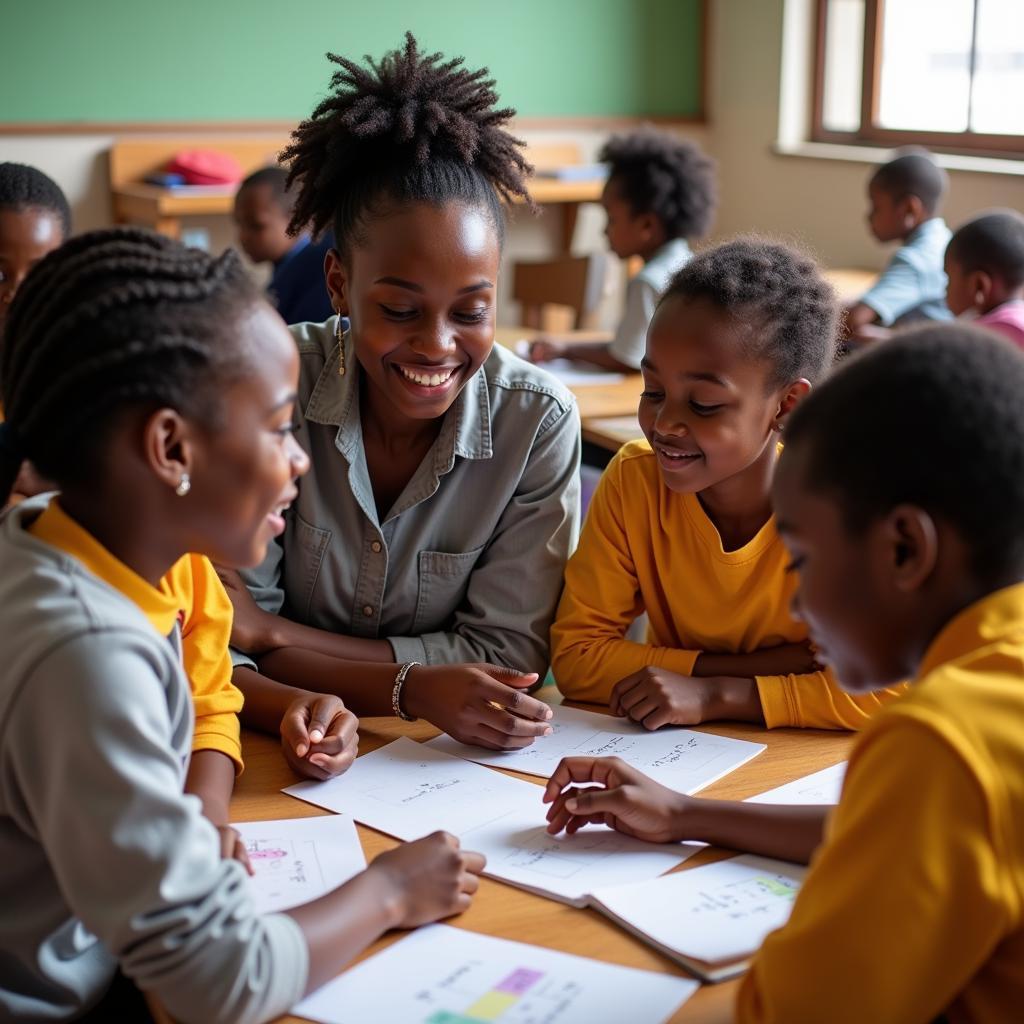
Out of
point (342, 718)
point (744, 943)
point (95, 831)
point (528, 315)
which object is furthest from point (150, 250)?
point (528, 315)

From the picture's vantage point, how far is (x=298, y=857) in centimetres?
121

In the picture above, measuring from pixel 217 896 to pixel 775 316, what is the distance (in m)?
1.03

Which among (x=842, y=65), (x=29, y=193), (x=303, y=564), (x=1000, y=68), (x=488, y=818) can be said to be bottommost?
(x=488, y=818)

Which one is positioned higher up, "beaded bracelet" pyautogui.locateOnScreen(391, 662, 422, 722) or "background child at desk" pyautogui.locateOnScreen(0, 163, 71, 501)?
"background child at desk" pyautogui.locateOnScreen(0, 163, 71, 501)

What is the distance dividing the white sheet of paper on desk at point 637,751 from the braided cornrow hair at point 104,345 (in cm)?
58

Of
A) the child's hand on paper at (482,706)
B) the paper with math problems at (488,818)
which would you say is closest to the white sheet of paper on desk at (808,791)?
the paper with math problems at (488,818)

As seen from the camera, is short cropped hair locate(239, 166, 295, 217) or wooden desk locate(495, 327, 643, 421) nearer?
wooden desk locate(495, 327, 643, 421)

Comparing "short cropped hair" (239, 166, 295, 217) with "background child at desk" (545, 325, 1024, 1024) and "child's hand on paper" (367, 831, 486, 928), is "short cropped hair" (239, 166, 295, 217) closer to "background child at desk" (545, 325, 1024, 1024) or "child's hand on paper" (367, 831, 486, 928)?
"child's hand on paper" (367, 831, 486, 928)

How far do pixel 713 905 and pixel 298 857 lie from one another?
14.9 inches

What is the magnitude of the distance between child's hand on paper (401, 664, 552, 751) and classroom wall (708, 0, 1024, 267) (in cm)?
429

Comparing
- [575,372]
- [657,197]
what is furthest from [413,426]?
[657,197]

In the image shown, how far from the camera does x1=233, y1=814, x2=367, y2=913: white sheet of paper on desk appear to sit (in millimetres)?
1144

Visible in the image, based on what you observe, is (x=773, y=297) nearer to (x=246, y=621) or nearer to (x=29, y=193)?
(x=246, y=621)

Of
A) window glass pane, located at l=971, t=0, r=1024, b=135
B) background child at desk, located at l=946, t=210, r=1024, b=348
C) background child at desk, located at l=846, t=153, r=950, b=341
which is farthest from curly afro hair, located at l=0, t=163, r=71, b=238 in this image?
window glass pane, located at l=971, t=0, r=1024, b=135
